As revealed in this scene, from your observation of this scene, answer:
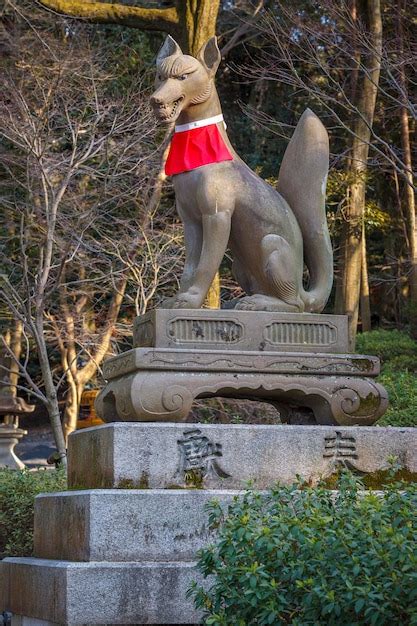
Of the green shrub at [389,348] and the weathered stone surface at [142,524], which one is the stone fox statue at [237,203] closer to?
the weathered stone surface at [142,524]

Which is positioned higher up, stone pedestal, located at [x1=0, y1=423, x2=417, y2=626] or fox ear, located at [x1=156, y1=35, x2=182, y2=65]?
fox ear, located at [x1=156, y1=35, x2=182, y2=65]

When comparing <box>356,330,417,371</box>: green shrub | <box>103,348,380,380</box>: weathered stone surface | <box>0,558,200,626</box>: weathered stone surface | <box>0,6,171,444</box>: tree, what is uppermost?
<box>0,6,171,444</box>: tree

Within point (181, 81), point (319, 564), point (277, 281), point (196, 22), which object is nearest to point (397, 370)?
point (196, 22)

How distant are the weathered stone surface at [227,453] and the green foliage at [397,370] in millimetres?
4341

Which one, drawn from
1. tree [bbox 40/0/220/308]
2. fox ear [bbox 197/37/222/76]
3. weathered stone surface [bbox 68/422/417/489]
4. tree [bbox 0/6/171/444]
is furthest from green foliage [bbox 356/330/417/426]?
fox ear [bbox 197/37/222/76]

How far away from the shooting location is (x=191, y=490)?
631 centimetres

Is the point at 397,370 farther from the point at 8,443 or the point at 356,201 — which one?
the point at 8,443

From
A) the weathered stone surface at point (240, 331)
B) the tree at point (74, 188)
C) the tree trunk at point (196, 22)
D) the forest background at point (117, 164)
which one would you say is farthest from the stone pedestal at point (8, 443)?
the weathered stone surface at point (240, 331)

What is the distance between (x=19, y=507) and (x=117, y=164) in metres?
6.88

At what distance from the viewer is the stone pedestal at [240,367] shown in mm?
6617

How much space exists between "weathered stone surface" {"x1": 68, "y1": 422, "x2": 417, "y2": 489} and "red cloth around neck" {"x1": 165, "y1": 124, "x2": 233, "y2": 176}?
174 centimetres

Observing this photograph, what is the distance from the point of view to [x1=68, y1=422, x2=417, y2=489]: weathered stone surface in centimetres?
633

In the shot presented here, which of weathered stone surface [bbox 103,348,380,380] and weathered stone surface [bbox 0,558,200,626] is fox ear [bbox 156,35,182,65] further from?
weathered stone surface [bbox 0,558,200,626]

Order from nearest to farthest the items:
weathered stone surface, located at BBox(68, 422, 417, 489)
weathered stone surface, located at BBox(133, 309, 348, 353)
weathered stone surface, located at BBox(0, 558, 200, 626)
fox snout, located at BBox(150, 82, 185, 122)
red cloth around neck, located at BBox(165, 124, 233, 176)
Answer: weathered stone surface, located at BBox(0, 558, 200, 626)
weathered stone surface, located at BBox(68, 422, 417, 489)
weathered stone surface, located at BBox(133, 309, 348, 353)
fox snout, located at BBox(150, 82, 185, 122)
red cloth around neck, located at BBox(165, 124, 233, 176)
